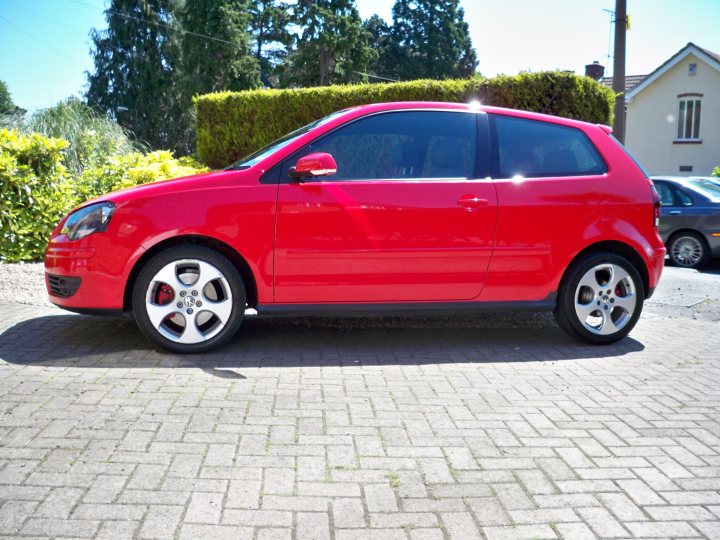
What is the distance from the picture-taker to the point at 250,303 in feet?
17.3

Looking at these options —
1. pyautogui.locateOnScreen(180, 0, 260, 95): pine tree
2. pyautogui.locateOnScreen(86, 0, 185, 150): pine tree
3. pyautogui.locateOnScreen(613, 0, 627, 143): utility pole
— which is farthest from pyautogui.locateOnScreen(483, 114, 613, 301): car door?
pyautogui.locateOnScreen(86, 0, 185, 150): pine tree

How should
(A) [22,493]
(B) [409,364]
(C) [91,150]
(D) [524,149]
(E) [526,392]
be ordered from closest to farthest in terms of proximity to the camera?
1. (A) [22,493]
2. (E) [526,392]
3. (B) [409,364]
4. (D) [524,149]
5. (C) [91,150]

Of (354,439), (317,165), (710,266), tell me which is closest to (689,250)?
(710,266)

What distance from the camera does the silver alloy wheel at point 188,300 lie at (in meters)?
4.97

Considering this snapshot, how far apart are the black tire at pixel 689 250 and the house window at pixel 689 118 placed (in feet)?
69.2

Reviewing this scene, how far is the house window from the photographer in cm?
3084

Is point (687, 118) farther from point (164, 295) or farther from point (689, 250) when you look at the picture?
point (164, 295)

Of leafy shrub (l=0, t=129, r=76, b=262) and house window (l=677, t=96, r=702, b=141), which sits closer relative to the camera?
leafy shrub (l=0, t=129, r=76, b=262)

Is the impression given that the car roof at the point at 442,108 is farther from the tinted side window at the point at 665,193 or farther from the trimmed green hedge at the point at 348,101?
the tinted side window at the point at 665,193

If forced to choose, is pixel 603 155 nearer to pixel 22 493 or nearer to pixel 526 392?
pixel 526 392

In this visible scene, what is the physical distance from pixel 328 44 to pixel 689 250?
29.6m

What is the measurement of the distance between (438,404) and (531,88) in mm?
8284

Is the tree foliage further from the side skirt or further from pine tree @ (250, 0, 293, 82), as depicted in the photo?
the side skirt

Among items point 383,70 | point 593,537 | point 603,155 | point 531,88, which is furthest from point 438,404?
point 383,70
